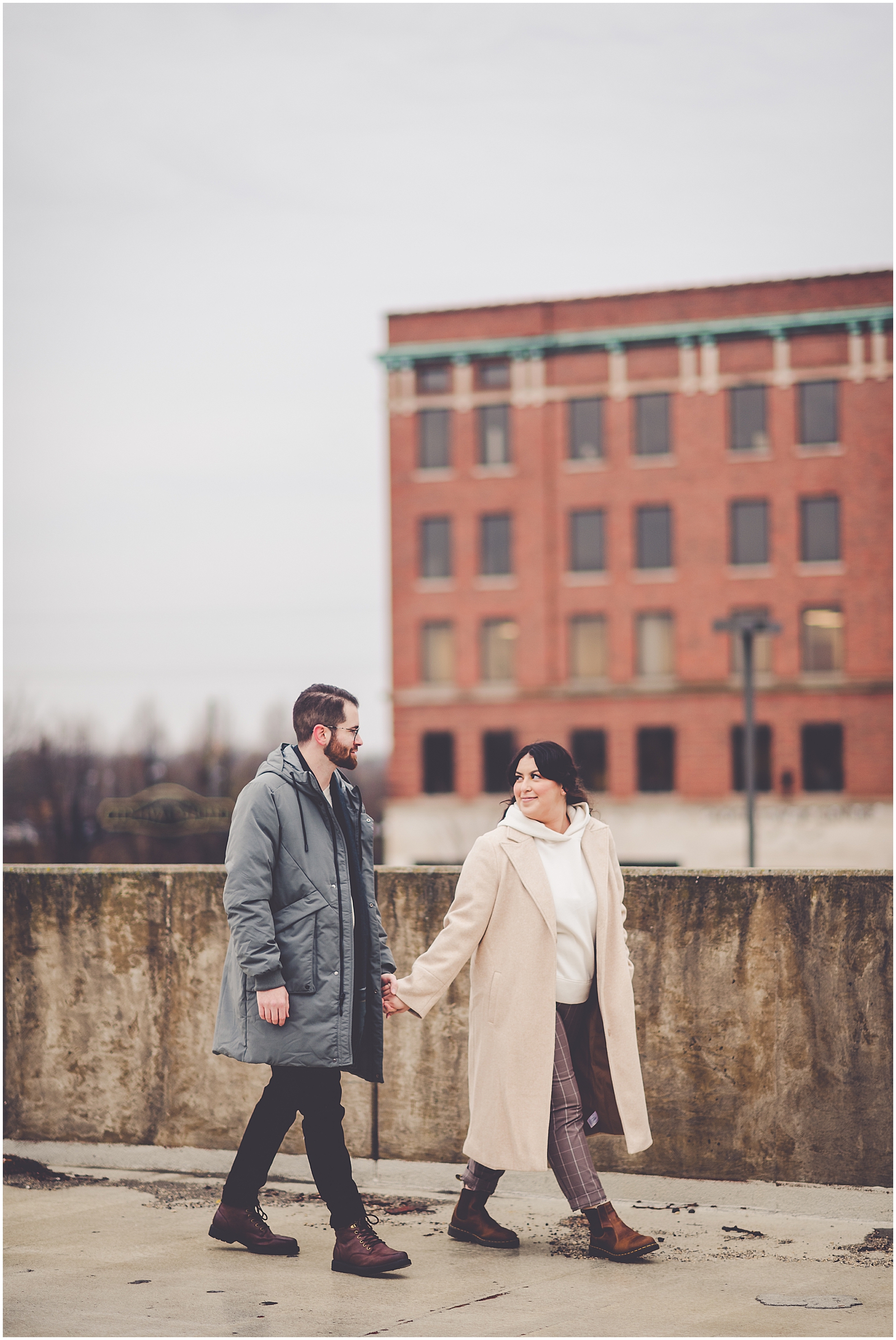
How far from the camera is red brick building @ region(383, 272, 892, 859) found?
174 ft

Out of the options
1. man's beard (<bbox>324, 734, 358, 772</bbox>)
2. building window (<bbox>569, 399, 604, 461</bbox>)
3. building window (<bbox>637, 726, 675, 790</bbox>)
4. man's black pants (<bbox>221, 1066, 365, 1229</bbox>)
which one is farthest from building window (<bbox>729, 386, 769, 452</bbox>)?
man's black pants (<bbox>221, 1066, 365, 1229</bbox>)

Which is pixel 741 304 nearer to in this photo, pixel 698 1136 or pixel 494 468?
pixel 494 468

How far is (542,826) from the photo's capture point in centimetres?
554

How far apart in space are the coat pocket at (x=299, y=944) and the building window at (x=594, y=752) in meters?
48.9

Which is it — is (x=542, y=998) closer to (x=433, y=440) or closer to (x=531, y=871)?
(x=531, y=871)

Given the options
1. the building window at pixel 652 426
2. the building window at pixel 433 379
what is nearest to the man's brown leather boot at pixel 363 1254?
the building window at pixel 652 426

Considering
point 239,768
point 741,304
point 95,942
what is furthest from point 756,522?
point 95,942

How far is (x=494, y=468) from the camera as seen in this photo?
55406 millimetres

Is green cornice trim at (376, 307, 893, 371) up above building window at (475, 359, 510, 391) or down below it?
above

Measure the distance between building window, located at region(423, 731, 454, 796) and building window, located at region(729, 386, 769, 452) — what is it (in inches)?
586

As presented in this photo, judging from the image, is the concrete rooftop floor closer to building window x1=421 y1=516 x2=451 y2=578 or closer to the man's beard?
the man's beard

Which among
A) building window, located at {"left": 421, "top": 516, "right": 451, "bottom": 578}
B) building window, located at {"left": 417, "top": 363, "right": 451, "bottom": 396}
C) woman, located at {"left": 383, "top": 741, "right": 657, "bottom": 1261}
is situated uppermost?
building window, located at {"left": 417, "top": 363, "right": 451, "bottom": 396}

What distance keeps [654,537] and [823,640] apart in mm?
6998

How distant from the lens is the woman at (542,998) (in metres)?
5.36
